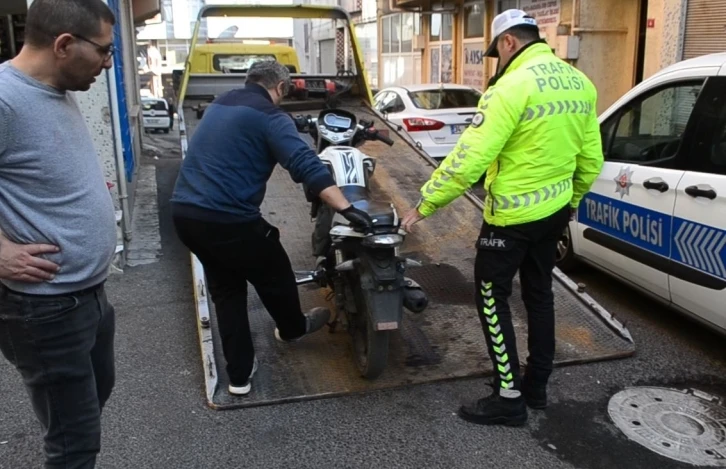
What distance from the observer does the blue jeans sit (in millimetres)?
2080

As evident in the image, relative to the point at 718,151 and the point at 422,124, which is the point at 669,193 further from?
the point at 422,124

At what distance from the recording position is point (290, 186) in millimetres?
6867

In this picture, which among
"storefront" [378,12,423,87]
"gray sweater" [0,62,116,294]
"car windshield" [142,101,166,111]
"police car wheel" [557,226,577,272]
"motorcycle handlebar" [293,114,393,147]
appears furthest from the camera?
"car windshield" [142,101,166,111]

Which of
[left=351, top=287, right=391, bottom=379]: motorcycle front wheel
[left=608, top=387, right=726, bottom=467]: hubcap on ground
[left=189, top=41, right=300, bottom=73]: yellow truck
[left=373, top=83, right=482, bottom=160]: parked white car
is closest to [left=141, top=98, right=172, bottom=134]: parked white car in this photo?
[left=189, top=41, right=300, bottom=73]: yellow truck

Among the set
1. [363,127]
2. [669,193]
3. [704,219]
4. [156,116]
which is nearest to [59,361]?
[363,127]

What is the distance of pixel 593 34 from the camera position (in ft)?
40.5

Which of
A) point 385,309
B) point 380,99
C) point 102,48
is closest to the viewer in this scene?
point 102,48

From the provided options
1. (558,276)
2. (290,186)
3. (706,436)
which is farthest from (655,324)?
(290,186)

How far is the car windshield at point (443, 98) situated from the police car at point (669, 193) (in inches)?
230

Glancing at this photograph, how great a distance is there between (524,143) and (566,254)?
2694 millimetres

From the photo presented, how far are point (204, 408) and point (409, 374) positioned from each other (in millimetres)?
1107

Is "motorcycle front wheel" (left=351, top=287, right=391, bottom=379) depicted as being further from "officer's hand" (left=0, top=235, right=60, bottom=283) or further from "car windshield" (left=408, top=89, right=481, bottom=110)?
"car windshield" (left=408, top=89, right=481, bottom=110)

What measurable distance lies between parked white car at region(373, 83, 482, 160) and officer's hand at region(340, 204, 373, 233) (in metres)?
6.36

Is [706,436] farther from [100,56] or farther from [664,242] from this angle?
[100,56]
